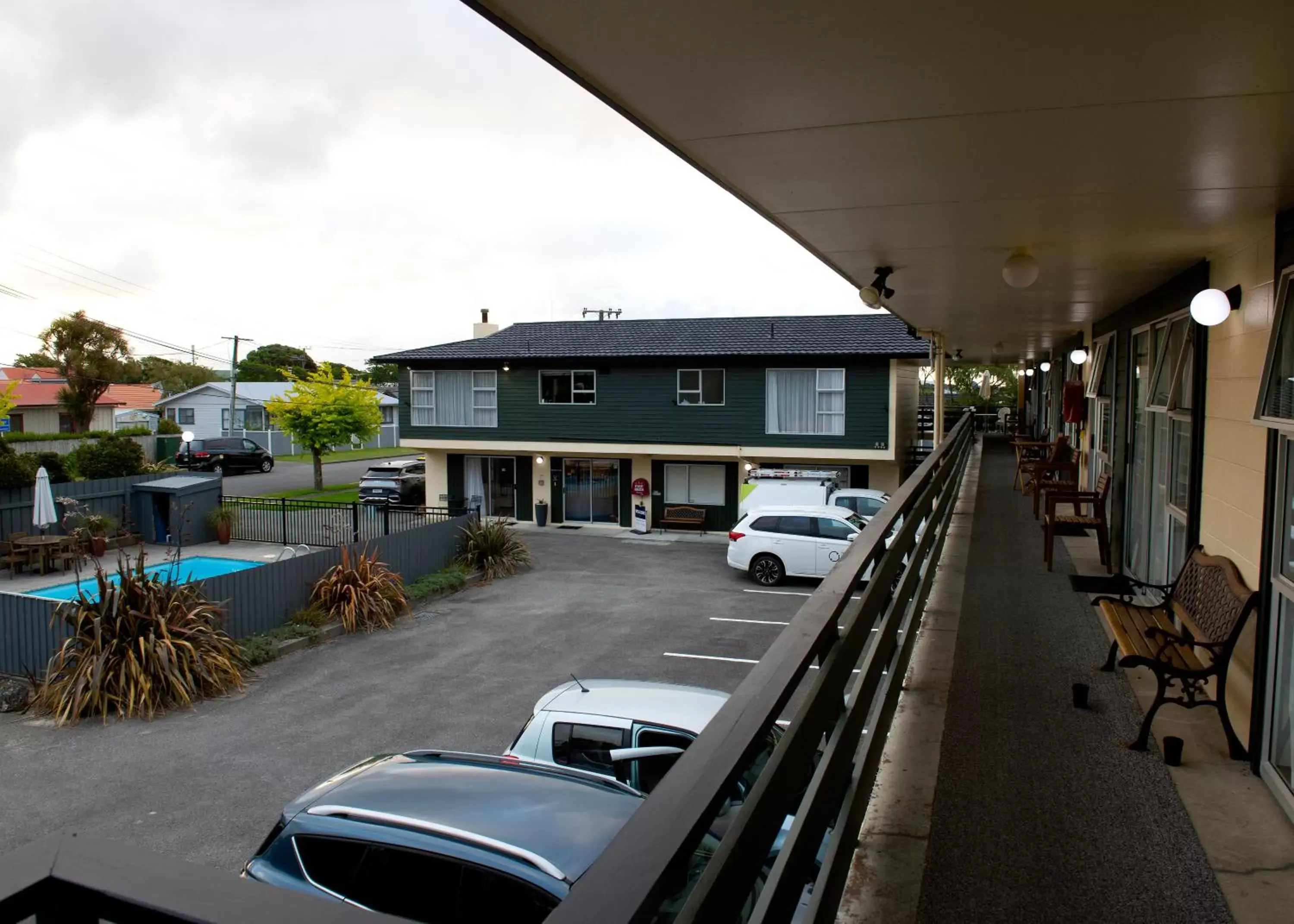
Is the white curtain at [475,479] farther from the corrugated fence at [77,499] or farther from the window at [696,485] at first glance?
the corrugated fence at [77,499]

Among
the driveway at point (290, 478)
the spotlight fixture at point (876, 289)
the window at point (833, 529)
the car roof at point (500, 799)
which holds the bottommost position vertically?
the driveway at point (290, 478)

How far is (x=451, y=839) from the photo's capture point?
4.61 m

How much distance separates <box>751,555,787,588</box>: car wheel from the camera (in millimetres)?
18781

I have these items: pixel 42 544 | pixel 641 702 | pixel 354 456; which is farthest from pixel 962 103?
pixel 354 456

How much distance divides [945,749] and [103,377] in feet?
156

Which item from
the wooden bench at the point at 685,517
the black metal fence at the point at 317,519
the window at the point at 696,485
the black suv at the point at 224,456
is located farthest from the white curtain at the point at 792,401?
the black suv at the point at 224,456

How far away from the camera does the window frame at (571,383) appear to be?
91.9ft

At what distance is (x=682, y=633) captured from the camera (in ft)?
48.1

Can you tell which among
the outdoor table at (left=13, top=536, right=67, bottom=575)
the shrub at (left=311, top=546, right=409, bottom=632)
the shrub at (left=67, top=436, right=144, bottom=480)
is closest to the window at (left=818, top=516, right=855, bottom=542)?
the shrub at (left=311, top=546, right=409, bottom=632)

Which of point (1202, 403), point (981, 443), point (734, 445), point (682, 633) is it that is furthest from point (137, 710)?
point (981, 443)

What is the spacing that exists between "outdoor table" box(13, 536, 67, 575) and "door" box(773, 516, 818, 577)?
14.8 metres

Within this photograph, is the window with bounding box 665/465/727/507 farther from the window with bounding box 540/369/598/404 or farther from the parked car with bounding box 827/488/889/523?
the parked car with bounding box 827/488/889/523

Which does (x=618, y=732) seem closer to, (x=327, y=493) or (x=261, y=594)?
(x=261, y=594)

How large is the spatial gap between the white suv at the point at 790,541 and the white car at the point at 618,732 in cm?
1161
